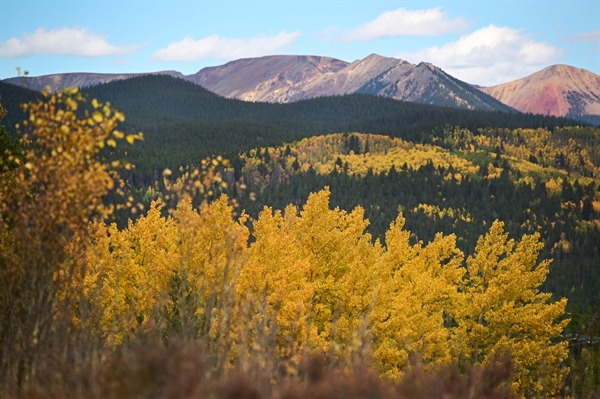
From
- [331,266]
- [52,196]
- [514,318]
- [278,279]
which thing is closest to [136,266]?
[331,266]

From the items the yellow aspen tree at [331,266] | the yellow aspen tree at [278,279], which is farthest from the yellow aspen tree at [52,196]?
the yellow aspen tree at [331,266]

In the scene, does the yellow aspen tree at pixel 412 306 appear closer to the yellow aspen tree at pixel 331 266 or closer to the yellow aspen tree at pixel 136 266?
the yellow aspen tree at pixel 331 266

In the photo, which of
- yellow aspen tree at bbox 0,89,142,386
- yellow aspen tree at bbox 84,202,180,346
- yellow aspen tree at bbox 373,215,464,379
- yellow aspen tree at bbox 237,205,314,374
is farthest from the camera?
yellow aspen tree at bbox 84,202,180,346

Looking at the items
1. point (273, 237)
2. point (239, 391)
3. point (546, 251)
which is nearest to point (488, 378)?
point (239, 391)

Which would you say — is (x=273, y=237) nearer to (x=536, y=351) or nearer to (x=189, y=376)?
(x=536, y=351)

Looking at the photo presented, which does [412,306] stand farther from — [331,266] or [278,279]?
[278,279]

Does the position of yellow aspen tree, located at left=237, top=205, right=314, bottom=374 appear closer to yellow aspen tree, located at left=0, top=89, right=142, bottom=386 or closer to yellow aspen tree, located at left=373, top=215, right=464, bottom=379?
yellow aspen tree, located at left=373, top=215, right=464, bottom=379

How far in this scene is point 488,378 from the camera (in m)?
8.12

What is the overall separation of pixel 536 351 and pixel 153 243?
18.2 m

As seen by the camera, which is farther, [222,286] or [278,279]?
[278,279]

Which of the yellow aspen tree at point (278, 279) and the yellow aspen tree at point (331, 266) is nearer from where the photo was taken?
the yellow aspen tree at point (278, 279)

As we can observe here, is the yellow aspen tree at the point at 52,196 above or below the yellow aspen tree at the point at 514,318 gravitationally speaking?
above

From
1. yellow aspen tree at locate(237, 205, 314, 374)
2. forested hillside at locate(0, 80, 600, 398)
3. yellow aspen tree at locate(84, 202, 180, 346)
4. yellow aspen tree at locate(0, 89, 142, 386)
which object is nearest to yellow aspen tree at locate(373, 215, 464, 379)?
forested hillside at locate(0, 80, 600, 398)

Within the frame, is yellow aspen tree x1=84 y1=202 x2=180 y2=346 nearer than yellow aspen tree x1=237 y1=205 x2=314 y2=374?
No
